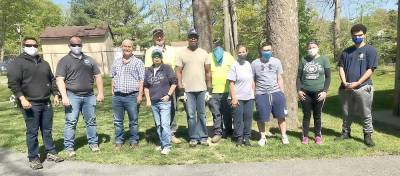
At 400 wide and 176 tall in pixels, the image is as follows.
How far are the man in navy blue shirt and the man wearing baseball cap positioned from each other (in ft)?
7.61

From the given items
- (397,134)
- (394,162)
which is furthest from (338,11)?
(394,162)

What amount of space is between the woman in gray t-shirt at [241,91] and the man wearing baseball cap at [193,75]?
1.56 ft

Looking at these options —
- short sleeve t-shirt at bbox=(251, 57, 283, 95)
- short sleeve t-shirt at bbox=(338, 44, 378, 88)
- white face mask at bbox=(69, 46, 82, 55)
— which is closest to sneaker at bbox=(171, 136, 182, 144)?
short sleeve t-shirt at bbox=(251, 57, 283, 95)

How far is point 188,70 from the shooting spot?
730 cm

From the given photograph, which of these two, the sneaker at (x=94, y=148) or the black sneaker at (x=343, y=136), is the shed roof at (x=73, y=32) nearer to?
the sneaker at (x=94, y=148)

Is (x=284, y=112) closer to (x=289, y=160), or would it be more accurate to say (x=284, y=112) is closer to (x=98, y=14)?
(x=289, y=160)

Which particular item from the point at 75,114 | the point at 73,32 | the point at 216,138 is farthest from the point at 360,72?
the point at 73,32

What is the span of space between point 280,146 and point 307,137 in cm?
58

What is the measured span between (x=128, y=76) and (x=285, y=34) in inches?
124

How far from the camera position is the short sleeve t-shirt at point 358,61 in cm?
694

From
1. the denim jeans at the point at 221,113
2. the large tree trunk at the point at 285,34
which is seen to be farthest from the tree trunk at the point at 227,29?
the denim jeans at the point at 221,113

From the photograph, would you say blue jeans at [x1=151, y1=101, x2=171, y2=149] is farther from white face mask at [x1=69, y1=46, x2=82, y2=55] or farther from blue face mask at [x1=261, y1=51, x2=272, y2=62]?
blue face mask at [x1=261, y1=51, x2=272, y2=62]

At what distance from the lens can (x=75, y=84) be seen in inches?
278

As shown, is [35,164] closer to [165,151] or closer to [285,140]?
[165,151]
